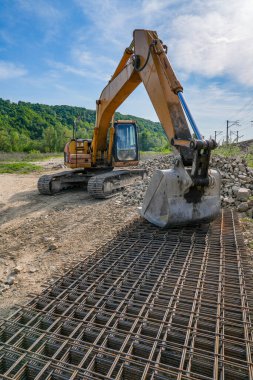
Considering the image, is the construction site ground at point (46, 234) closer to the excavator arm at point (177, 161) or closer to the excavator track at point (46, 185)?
the excavator track at point (46, 185)

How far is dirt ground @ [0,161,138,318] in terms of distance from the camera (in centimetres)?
368

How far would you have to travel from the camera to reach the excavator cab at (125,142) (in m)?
9.17

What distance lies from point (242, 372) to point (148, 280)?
1383 millimetres

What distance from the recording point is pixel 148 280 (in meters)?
3.25

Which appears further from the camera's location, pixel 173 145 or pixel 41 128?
pixel 41 128

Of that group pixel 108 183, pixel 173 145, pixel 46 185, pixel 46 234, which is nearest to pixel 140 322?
pixel 173 145

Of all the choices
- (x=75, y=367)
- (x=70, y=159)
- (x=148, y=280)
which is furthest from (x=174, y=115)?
(x=70, y=159)

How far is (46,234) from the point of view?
558 centimetres

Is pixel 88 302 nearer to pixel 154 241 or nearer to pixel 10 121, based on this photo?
pixel 154 241

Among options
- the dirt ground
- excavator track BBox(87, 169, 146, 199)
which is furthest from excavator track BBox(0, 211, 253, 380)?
excavator track BBox(87, 169, 146, 199)

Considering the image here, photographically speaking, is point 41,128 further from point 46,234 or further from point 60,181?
point 46,234

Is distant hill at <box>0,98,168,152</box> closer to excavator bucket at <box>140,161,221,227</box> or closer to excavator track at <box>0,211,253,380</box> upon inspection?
excavator bucket at <box>140,161,221,227</box>

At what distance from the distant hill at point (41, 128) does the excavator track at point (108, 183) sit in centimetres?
3498

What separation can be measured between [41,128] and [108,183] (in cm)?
6990
